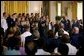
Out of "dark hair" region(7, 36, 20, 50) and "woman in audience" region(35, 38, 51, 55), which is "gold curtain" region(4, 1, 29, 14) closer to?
"dark hair" region(7, 36, 20, 50)

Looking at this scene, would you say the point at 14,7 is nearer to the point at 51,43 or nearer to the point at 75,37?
the point at 75,37

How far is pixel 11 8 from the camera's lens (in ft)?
26.0

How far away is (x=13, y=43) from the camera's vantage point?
3.81m

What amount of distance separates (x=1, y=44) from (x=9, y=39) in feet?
0.42

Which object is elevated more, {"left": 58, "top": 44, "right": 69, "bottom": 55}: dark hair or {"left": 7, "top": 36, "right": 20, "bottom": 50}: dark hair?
{"left": 7, "top": 36, "right": 20, "bottom": 50}: dark hair

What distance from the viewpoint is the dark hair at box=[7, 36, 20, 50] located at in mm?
3715

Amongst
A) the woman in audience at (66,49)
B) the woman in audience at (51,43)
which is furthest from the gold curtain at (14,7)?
the woman in audience at (66,49)

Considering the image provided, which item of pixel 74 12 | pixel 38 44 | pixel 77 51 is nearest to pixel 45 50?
pixel 38 44

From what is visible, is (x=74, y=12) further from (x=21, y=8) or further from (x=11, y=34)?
(x=21, y=8)

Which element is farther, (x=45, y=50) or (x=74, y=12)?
(x=74, y=12)

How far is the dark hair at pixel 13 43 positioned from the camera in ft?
12.2

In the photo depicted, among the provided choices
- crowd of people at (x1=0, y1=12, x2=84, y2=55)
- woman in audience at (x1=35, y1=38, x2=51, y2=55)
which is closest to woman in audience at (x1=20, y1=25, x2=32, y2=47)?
crowd of people at (x1=0, y1=12, x2=84, y2=55)

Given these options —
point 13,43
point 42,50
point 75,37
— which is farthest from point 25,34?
point 42,50

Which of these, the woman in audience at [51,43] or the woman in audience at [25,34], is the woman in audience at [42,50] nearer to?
the woman in audience at [51,43]
